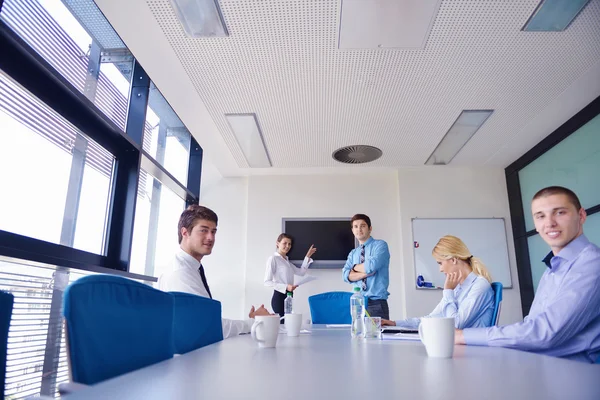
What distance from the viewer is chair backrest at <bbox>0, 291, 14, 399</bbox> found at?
73cm

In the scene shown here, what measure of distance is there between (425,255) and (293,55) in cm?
330

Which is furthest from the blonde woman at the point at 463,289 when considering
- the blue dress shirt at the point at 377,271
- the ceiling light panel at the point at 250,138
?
the ceiling light panel at the point at 250,138

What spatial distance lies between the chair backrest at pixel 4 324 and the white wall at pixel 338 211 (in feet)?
14.8

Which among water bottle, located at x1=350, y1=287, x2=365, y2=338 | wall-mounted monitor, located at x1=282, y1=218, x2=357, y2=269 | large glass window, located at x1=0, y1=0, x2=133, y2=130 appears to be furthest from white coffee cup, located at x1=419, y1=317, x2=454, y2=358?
wall-mounted monitor, located at x1=282, y1=218, x2=357, y2=269

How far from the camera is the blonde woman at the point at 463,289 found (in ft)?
6.32

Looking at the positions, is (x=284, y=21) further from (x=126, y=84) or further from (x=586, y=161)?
(x=586, y=161)

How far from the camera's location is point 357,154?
191 inches

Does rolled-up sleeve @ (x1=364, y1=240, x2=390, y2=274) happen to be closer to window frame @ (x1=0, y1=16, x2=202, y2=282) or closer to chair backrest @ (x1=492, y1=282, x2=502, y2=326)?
chair backrest @ (x1=492, y1=282, x2=502, y2=326)

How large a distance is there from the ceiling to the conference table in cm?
221

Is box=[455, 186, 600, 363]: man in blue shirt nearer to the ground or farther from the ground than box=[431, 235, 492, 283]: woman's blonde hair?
nearer to the ground

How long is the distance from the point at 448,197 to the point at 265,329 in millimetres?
4602

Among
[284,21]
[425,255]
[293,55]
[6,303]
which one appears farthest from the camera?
[425,255]

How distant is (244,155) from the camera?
4883 millimetres

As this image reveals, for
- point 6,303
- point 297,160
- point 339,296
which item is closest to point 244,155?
point 297,160
